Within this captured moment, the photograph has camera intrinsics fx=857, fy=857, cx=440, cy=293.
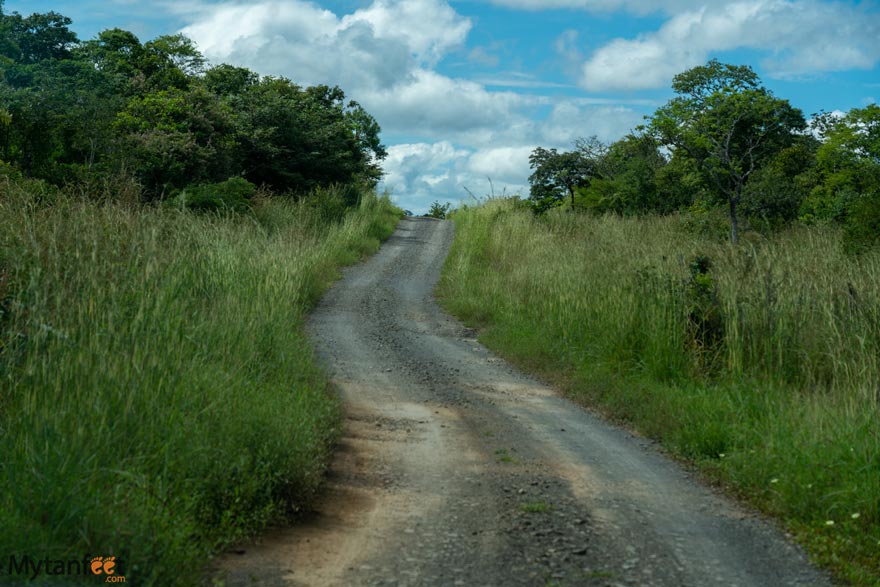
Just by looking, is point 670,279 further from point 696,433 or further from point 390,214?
point 390,214

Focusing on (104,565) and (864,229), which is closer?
(104,565)

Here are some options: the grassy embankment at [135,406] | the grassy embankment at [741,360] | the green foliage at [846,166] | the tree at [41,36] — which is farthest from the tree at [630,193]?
the tree at [41,36]

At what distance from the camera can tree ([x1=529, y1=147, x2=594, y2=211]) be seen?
3125 cm

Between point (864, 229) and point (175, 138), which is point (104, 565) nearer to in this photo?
point (864, 229)

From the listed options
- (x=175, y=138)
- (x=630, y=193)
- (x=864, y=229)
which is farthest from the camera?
(x=630, y=193)

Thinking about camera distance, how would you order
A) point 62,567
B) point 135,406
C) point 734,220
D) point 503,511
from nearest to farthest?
point 62,567
point 135,406
point 503,511
point 734,220

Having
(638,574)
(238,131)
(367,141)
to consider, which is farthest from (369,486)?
(367,141)

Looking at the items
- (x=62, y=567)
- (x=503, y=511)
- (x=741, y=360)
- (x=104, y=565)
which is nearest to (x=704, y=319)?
(x=741, y=360)

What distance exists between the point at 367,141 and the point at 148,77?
70.3 ft

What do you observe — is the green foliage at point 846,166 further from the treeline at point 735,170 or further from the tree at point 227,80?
the tree at point 227,80

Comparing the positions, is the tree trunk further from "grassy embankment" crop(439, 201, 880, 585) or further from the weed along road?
the weed along road

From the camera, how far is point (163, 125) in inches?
977

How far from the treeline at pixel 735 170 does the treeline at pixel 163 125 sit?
9352mm

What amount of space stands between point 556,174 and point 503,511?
85.0 feet
